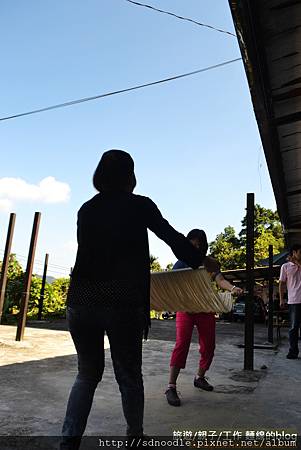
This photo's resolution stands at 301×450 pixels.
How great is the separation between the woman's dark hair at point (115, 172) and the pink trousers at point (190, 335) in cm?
163

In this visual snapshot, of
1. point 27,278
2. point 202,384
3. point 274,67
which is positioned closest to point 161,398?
point 202,384

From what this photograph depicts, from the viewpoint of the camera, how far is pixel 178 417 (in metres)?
2.60

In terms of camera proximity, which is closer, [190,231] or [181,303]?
[181,303]

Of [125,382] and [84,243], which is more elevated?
[84,243]

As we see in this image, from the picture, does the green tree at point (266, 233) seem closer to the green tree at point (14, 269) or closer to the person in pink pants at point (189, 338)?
the green tree at point (14, 269)

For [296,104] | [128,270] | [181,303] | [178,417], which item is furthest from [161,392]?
[296,104]

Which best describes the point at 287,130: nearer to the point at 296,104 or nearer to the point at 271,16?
the point at 296,104

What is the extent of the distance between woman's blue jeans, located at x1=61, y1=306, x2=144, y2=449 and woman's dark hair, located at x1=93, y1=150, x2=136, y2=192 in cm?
69

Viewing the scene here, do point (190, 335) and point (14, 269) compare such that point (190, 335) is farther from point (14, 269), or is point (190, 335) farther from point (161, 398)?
point (14, 269)

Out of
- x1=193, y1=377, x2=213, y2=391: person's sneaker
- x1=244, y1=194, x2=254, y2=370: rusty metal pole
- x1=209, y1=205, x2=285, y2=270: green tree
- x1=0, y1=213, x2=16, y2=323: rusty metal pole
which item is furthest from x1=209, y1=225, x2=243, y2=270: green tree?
x1=193, y1=377, x2=213, y2=391: person's sneaker

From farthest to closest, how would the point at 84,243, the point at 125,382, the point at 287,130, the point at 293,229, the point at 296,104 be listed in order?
1. the point at 293,229
2. the point at 287,130
3. the point at 296,104
4. the point at 84,243
5. the point at 125,382

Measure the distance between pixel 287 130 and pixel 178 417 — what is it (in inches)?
128

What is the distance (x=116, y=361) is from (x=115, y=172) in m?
1.01

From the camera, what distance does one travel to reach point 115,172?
208 cm
